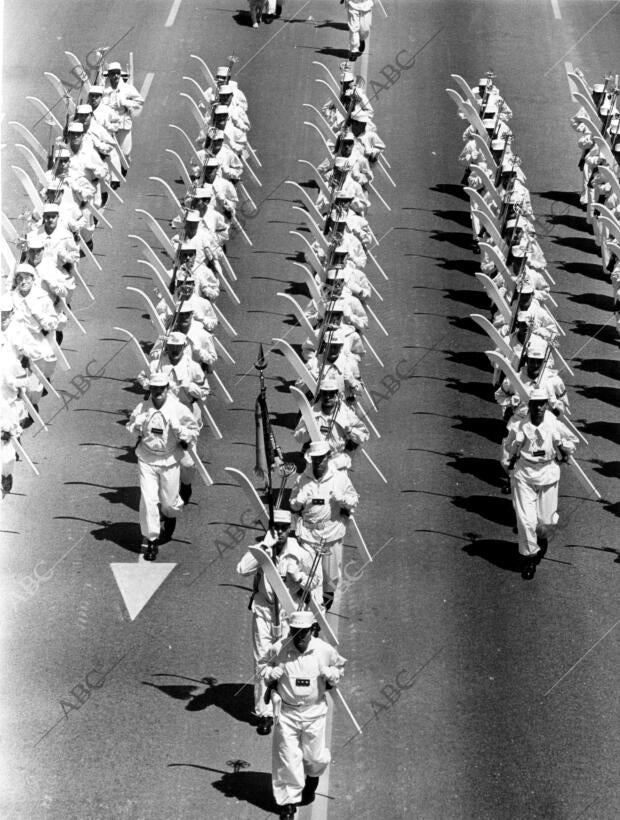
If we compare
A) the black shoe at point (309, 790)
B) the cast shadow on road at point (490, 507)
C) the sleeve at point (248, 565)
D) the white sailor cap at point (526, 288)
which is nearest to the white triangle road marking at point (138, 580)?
the sleeve at point (248, 565)

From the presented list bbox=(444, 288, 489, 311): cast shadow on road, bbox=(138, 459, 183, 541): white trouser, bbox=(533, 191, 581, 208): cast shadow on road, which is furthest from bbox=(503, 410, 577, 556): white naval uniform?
bbox=(533, 191, 581, 208): cast shadow on road

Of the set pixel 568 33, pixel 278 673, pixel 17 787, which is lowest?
pixel 17 787

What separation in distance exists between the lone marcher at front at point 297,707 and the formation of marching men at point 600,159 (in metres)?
14.4

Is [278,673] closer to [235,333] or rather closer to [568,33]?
[235,333]

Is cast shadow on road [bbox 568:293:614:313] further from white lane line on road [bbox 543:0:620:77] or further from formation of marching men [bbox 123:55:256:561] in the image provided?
white lane line on road [bbox 543:0:620:77]

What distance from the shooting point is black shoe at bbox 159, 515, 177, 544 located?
24.9 metres

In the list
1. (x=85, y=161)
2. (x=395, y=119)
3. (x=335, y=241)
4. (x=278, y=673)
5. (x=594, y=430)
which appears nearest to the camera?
(x=278, y=673)

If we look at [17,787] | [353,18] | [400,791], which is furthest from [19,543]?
[353,18]

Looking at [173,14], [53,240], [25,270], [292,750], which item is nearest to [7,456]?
[25,270]

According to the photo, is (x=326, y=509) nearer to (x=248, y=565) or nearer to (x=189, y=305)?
(x=248, y=565)

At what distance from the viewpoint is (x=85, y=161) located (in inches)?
1312

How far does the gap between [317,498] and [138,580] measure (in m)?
2.55

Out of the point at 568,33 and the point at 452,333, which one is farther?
the point at 568,33

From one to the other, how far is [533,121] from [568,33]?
591 cm
